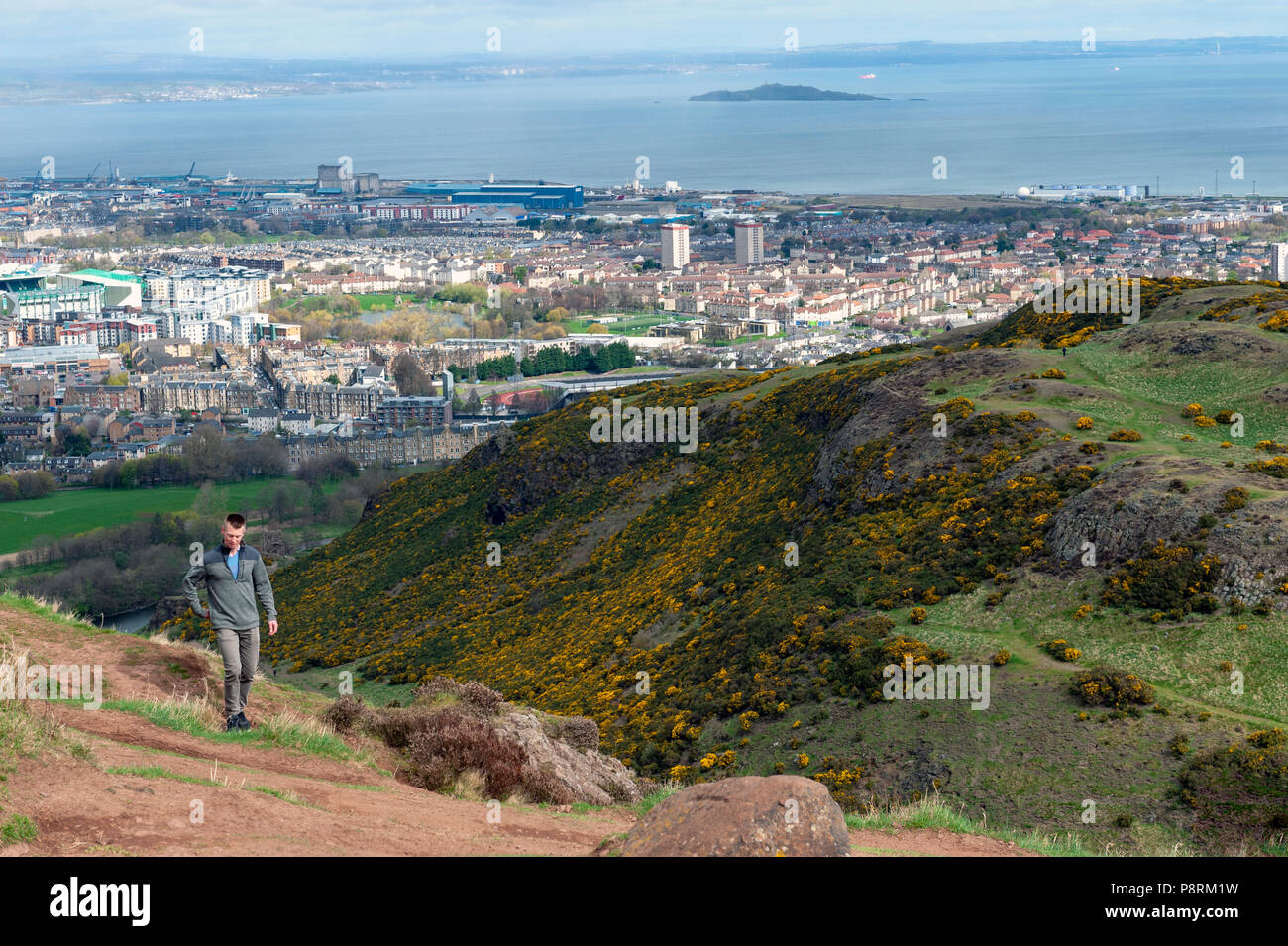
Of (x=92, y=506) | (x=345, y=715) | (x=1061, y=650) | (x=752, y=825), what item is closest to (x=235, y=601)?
(x=345, y=715)

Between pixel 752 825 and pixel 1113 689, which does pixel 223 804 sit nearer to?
pixel 752 825

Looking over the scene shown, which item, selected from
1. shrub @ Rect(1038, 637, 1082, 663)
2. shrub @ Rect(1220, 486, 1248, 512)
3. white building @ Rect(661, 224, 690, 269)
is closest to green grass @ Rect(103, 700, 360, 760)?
shrub @ Rect(1038, 637, 1082, 663)

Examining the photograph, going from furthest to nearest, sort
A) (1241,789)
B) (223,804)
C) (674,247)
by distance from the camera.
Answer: (674,247), (1241,789), (223,804)

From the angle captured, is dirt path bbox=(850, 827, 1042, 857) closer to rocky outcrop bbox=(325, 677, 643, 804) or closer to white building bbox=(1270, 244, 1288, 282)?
rocky outcrop bbox=(325, 677, 643, 804)

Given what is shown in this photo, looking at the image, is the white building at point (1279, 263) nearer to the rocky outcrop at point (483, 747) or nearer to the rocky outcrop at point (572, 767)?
the rocky outcrop at point (572, 767)
